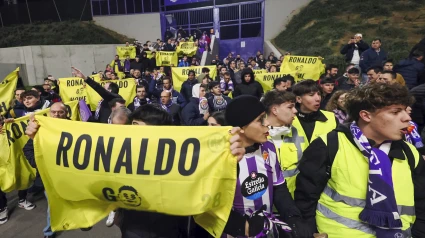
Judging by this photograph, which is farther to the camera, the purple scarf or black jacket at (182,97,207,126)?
black jacket at (182,97,207,126)

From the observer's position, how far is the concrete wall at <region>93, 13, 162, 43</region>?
83.0 ft

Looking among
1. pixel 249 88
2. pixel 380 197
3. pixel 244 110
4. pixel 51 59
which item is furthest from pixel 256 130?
pixel 51 59

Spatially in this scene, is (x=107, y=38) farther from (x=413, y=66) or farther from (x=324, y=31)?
(x=413, y=66)

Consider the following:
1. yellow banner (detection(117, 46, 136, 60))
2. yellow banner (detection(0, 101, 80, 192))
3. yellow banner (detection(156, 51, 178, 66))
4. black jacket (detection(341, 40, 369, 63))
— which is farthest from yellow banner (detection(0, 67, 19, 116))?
yellow banner (detection(117, 46, 136, 60))

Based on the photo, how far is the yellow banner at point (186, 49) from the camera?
614 inches

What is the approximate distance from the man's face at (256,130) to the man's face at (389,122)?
0.70 meters

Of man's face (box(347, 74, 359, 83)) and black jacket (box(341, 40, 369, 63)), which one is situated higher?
black jacket (box(341, 40, 369, 63))

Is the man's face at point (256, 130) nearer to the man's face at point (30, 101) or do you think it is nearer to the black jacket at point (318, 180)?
the black jacket at point (318, 180)

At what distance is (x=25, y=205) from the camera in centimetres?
491

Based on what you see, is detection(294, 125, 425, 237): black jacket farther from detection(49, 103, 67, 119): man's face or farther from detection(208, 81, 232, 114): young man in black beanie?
detection(208, 81, 232, 114): young man in black beanie

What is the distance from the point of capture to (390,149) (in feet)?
6.27

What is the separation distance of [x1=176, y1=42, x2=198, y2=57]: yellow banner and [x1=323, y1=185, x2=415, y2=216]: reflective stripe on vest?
14.2 metres

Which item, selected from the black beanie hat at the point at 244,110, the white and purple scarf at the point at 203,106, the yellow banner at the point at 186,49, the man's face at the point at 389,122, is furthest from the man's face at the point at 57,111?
the yellow banner at the point at 186,49

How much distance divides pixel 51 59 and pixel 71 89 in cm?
1552
